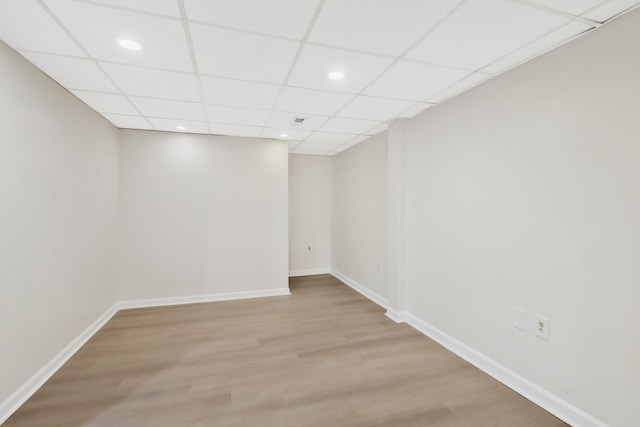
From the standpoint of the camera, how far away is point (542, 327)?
198 centimetres

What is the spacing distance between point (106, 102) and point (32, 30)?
1.21 meters

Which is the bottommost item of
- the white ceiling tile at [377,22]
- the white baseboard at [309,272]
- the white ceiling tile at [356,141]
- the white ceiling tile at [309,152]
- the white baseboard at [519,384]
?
the white baseboard at [519,384]

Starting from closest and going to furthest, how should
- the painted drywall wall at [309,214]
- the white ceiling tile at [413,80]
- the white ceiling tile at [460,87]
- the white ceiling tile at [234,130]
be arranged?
the white ceiling tile at [413,80] < the white ceiling tile at [460,87] < the white ceiling tile at [234,130] < the painted drywall wall at [309,214]

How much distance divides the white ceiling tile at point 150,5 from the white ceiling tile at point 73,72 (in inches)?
33.4

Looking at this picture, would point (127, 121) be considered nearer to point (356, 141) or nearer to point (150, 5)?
point (150, 5)

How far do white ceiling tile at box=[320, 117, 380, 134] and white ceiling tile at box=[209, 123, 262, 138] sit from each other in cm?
95

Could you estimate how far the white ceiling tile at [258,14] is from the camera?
1.44m

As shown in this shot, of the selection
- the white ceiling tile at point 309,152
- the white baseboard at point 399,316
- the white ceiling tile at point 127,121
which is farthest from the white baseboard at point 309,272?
the white ceiling tile at point 127,121

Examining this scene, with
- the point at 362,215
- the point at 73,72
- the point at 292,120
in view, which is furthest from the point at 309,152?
the point at 73,72

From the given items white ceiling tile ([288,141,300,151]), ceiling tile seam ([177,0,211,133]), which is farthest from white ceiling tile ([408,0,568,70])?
white ceiling tile ([288,141,300,151])

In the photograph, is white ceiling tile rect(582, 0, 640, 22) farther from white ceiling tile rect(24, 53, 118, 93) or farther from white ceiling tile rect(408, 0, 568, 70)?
white ceiling tile rect(24, 53, 118, 93)

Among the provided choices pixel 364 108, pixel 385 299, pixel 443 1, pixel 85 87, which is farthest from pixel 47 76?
pixel 385 299

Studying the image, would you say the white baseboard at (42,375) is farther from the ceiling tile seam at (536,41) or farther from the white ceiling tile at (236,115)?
the ceiling tile seam at (536,41)

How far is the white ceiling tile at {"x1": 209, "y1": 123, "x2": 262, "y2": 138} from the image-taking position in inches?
144
